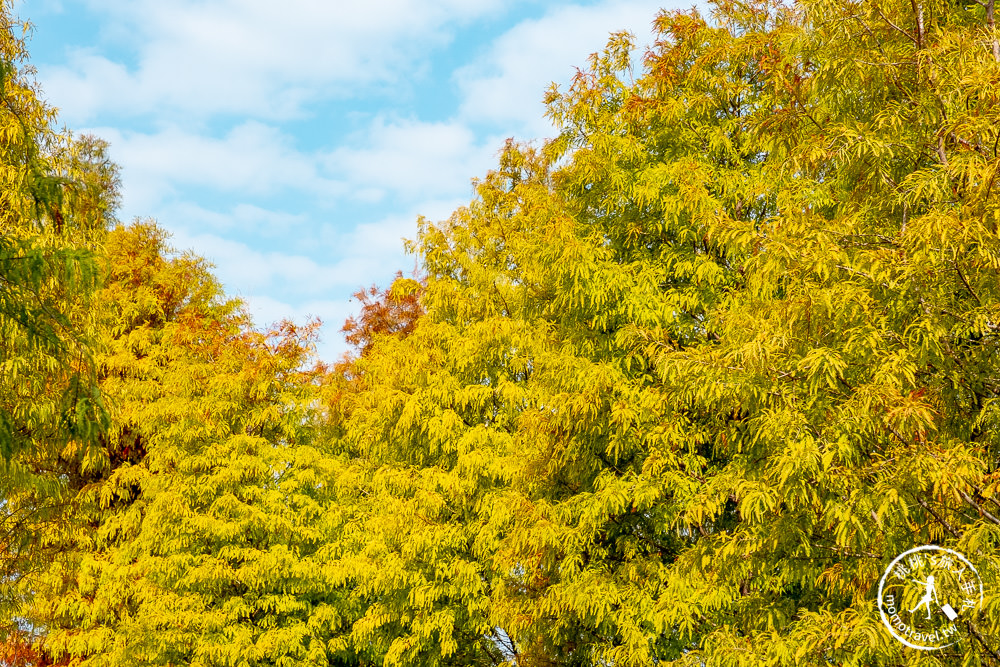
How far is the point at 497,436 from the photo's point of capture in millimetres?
14906

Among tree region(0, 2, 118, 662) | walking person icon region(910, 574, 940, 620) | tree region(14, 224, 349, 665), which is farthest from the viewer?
tree region(14, 224, 349, 665)

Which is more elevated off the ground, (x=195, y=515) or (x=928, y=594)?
(x=195, y=515)

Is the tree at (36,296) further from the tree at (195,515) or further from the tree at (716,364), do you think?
the tree at (716,364)

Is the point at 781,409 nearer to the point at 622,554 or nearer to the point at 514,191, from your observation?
the point at 622,554

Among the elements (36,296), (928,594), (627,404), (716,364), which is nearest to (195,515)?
(36,296)

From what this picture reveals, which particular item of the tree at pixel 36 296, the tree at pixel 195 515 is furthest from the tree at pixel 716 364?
the tree at pixel 36 296

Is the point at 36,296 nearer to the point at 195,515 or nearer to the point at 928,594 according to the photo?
the point at 928,594

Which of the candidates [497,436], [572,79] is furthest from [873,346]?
[497,436]

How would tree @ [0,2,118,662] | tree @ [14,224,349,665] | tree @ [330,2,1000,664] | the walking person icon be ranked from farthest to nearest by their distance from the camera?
tree @ [14,224,349,665] → tree @ [0,2,118,662] → tree @ [330,2,1000,664] → the walking person icon

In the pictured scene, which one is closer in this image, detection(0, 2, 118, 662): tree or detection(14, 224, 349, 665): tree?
detection(0, 2, 118, 662): tree

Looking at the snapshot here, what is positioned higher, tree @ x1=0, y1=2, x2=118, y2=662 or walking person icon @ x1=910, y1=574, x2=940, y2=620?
tree @ x1=0, y1=2, x2=118, y2=662

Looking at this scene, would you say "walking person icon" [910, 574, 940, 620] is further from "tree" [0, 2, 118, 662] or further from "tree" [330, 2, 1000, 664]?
"tree" [0, 2, 118, 662]

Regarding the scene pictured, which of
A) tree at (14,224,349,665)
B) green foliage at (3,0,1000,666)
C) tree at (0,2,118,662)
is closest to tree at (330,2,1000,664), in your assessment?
green foliage at (3,0,1000,666)

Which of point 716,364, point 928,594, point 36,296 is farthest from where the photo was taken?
point 36,296
